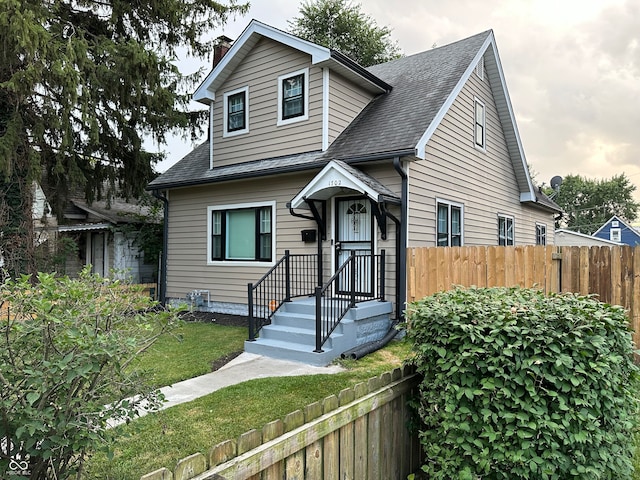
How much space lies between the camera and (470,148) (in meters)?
10.6

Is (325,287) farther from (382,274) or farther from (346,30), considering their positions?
(346,30)

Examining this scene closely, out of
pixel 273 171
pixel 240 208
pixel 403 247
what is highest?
pixel 273 171

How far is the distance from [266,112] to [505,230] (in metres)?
8.04

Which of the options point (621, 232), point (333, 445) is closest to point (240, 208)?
point (333, 445)

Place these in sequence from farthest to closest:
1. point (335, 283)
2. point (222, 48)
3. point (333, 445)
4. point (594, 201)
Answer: point (594, 201)
point (222, 48)
point (335, 283)
point (333, 445)

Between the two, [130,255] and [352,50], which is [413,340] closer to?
[130,255]

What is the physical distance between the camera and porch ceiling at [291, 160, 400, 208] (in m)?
7.30

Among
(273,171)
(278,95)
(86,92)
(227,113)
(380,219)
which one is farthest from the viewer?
(227,113)

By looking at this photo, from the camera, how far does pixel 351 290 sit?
6863 millimetres

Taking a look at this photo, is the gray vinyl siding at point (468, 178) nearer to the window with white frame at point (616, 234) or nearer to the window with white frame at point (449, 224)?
the window with white frame at point (449, 224)

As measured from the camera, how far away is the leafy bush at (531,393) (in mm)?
2471

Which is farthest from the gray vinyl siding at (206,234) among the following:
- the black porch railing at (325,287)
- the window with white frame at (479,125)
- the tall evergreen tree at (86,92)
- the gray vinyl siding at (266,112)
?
the window with white frame at (479,125)

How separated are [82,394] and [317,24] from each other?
2967 centimetres

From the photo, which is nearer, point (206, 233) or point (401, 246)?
point (401, 246)
